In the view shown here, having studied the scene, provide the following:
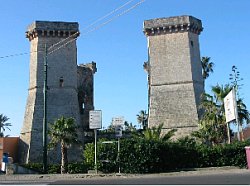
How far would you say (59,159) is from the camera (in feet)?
126

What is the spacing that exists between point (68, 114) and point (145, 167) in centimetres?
2017

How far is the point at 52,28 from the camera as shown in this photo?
133 feet

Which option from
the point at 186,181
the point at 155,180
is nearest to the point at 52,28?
the point at 155,180

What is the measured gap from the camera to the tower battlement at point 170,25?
3966 cm

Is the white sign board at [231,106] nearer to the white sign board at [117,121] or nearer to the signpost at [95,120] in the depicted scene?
the white sign board at [117,121]

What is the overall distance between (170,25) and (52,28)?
40.1ft

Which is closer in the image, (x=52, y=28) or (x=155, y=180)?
(x=155, y=180)

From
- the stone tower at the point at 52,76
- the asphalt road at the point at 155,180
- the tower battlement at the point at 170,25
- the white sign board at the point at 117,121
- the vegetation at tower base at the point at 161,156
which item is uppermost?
the tower battlement at the point at 170,25

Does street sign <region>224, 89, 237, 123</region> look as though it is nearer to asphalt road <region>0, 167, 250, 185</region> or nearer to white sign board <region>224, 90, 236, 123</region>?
white sign board <region>224, 90, 236, 123</region>

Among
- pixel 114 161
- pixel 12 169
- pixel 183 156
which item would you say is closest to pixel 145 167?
pixel 114 161

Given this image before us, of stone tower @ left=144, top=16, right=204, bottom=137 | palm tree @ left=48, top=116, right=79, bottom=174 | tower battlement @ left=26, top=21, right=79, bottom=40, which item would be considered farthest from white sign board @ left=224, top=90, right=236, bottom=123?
tower battlement @ left=26, top=21, right=79, bottom=40

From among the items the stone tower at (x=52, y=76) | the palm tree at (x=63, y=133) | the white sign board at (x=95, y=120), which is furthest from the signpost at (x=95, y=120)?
the stone tower at (x=52, y=76)

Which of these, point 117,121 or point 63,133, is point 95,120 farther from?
point 63,133

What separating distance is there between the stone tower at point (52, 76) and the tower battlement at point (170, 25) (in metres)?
7.71
